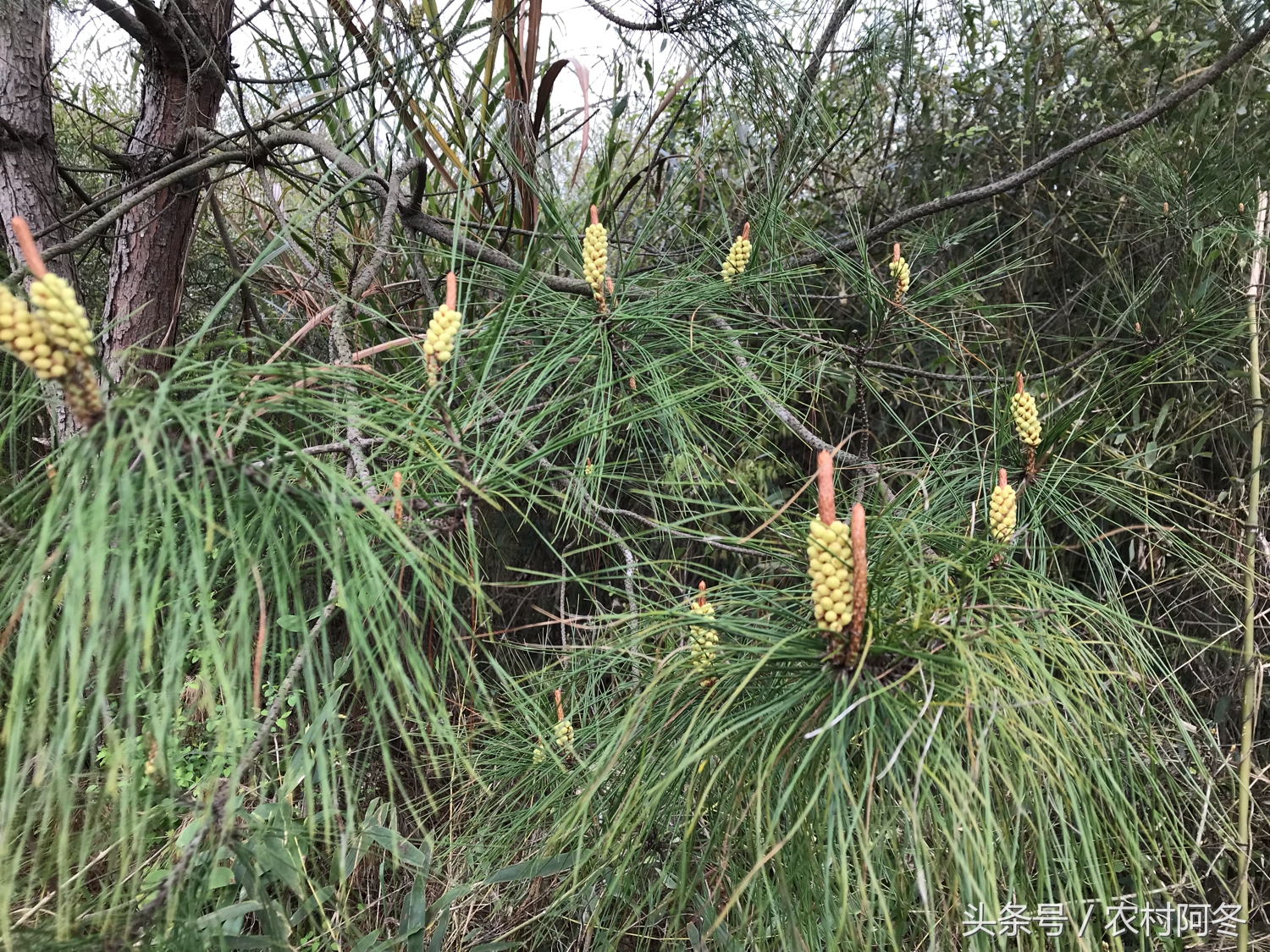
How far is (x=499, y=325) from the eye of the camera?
0.42 meters

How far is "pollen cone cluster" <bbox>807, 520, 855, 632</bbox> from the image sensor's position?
0.34 m

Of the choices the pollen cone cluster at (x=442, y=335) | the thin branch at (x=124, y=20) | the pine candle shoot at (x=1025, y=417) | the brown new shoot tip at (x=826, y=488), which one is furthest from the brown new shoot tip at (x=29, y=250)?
the thin branch at (x=124, y=20)

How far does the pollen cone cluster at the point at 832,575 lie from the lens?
1.12 ft

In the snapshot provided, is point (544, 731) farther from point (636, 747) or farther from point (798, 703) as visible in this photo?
point (798, 703)

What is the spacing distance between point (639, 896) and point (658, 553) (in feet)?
1.54

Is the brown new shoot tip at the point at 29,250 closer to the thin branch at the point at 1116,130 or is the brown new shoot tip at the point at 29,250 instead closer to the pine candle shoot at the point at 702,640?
the pine candle shoot at the point at 702,640

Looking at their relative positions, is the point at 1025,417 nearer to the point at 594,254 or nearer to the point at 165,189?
the point at 594,254

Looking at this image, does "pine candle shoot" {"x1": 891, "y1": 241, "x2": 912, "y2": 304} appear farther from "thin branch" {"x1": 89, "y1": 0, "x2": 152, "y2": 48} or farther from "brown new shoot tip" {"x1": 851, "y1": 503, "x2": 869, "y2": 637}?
"thin branch" {"x1": 89, "y1": 0, "x2": 152, "y2": 48}

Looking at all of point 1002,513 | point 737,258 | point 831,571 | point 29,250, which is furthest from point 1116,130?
point 29,250

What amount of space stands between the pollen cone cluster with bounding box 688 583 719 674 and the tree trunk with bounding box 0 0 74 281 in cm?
69

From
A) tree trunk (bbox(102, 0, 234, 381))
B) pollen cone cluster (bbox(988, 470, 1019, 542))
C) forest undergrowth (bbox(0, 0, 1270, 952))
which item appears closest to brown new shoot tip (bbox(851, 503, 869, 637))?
forest undergrowth (bbox(0, 0, 1270, 952))

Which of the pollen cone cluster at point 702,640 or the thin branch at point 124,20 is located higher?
the thin branch at point 124,20

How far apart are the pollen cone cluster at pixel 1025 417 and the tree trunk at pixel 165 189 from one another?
2.53 ft

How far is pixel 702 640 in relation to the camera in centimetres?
43
